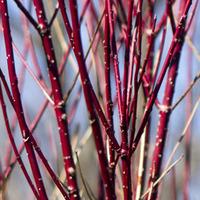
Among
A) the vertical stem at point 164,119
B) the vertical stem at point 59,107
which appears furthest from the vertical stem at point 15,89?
the vertical stem at point 164,119

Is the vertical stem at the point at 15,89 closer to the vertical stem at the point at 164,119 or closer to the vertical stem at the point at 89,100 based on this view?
the vertical stem at the point at 89,100

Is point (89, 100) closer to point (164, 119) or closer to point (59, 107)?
point (59, 107)

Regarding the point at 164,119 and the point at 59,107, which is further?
the point at 164,119

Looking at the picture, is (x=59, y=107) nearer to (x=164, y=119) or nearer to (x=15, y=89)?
(x=15, y=89)

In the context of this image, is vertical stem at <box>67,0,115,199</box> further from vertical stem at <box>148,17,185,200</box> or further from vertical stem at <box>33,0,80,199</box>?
vertical stem at <box>148,17,185,200</box>

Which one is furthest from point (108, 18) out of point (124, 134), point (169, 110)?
point (169, 110)

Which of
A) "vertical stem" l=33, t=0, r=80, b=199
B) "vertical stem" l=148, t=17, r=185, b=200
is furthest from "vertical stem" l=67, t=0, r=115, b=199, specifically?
"vertical stem" l=148, t=17, r=185, b=200

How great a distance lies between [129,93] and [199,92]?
125 inches

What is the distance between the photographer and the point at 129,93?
4.23ft

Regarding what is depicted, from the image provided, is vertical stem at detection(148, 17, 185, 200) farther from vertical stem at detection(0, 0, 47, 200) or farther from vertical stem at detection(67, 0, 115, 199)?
vertical stem at detection(0, 0, 47, 200)

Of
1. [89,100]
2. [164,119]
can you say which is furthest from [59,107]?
[164,119]

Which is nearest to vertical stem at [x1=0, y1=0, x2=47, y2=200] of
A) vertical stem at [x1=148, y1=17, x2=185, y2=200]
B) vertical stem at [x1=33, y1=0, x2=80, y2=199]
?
vertical stem at [x1=33, y1=0, x2=80, y2=199]

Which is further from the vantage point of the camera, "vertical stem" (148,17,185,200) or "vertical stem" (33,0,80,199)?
"vertical stem" (148,17,185,200)

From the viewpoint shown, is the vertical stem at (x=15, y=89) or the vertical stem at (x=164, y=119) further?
the vertical stem at (x=164, y=119)
